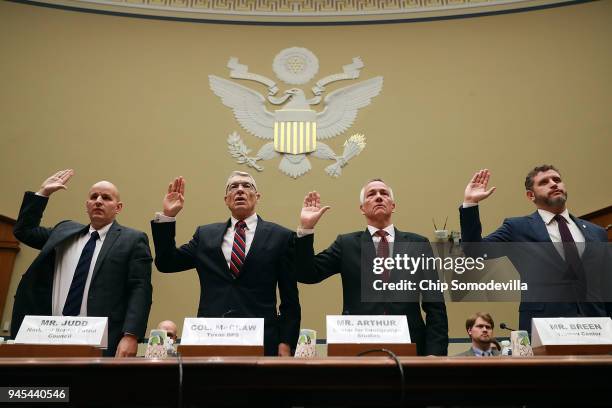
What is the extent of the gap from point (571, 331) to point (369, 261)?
3.32 ft

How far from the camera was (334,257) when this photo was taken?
2.86 m

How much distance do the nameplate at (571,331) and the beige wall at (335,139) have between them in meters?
4.06

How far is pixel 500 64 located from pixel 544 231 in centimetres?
429

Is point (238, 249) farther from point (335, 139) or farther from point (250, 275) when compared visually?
point (335, 139)

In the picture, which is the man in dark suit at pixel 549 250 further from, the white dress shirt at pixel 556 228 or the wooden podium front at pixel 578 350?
the wooden podium front at pixel 578 350

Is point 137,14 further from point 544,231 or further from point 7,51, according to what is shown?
point 544,231

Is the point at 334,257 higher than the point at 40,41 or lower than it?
lower

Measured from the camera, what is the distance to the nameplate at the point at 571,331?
1.91 m

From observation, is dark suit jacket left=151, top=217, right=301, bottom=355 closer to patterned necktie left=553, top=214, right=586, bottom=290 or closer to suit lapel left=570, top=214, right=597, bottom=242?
patterned necktie left=553, top=214, right=586, bottom=290

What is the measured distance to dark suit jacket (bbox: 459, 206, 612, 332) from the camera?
258 cm

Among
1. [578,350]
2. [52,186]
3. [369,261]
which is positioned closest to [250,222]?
[369,261]

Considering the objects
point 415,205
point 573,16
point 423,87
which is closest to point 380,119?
point 423,87
